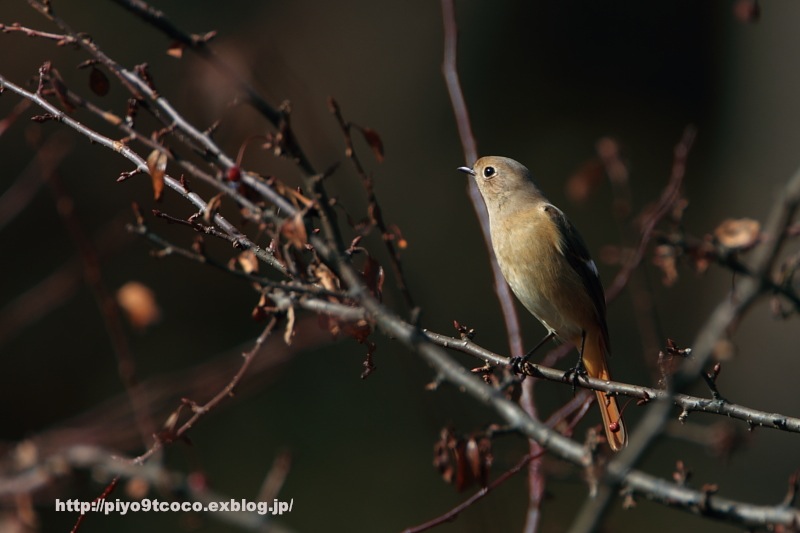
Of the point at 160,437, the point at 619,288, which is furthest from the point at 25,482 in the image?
the point at 619,288

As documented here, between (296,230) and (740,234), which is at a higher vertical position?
(296,230)

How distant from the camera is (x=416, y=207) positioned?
8516 mm

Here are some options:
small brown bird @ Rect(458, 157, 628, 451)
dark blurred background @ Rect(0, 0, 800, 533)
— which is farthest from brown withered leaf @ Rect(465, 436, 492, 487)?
dark blurred background @ Rect(0, 0, 800, 533)

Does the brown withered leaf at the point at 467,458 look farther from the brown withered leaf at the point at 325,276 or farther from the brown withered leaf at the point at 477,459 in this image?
the brown withered leaf at the point at 325,276

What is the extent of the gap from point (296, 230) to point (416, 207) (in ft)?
22.5

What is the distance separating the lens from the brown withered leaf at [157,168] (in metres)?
1.83

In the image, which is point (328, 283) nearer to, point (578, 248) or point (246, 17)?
point (578, 248)

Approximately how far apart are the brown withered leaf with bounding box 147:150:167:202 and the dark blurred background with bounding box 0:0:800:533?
15.0 ft

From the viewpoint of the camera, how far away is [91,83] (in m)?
2.18

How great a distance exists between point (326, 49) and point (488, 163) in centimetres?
543

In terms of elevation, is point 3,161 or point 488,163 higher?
point 3,161

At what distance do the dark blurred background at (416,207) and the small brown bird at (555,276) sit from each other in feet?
9.22

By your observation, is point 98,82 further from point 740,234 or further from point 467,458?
point 740,234

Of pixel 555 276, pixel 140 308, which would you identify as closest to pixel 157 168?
pixel 140 308
